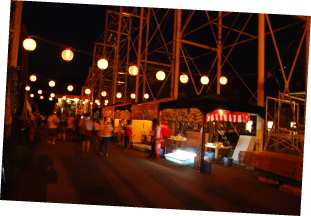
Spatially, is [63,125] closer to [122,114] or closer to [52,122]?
[52,122]

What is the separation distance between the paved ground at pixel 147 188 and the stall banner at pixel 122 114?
6483mm

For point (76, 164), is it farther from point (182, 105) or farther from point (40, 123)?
point (40, 123)

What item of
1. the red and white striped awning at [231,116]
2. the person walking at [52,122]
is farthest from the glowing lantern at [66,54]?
the red and white striped awning at [231,116]

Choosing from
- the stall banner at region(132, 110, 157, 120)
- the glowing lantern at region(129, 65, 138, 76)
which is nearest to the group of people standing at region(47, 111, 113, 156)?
the stall banner at region(132, 110, 157, 120)

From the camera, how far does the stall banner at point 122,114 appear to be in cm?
1385

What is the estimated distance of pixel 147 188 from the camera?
5.19 meters

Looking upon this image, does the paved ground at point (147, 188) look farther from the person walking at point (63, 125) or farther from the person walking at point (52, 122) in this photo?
the person walking at point (63, 125)

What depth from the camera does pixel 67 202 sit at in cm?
→ 421

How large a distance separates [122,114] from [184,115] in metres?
6.35

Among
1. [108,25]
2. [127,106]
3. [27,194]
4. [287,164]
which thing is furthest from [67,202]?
[108,25]

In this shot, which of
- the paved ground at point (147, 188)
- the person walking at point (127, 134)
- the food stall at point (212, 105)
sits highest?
the food stall at point (212, 105)

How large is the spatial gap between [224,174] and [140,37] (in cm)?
1332

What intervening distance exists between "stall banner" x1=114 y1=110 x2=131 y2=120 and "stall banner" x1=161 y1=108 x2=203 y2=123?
3718 mm

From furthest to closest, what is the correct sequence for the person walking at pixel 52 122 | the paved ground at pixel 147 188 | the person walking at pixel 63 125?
the person walking at pixel 63 125 < the person walking at pixel 52 122 < the paved ground at pixel 147 188
